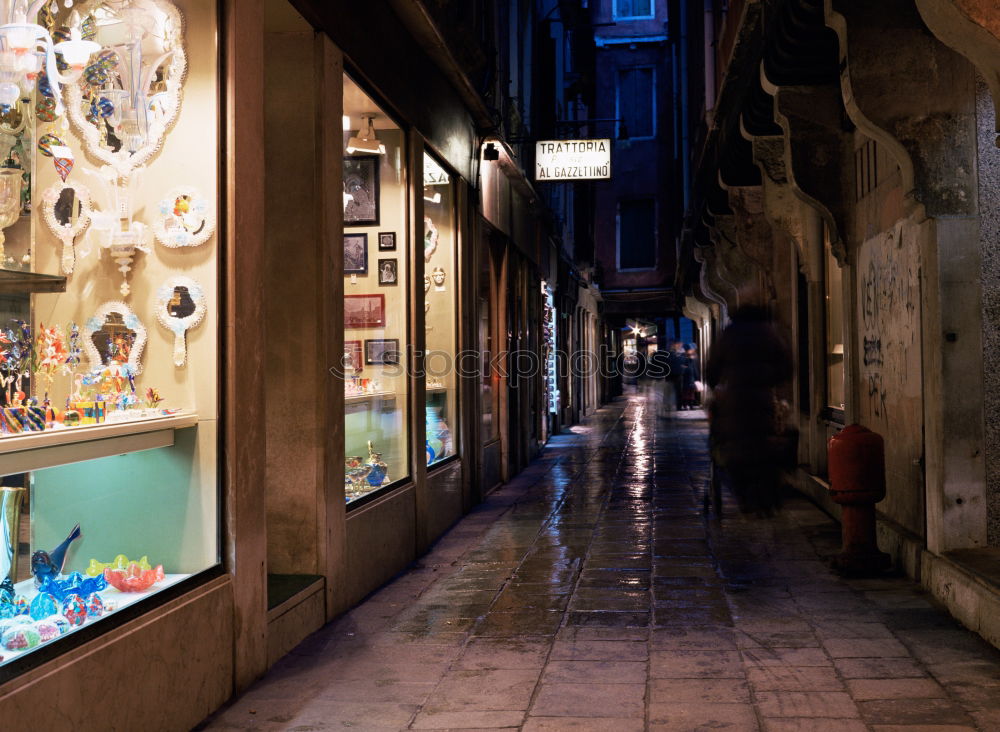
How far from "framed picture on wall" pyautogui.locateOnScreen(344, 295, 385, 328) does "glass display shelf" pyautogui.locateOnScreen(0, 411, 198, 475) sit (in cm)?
248

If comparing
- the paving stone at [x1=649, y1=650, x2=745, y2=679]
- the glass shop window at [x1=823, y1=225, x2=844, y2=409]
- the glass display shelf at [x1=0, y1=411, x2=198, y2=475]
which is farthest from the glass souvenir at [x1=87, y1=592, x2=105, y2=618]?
the glass shop window at [x1=823, y1=225, x2=844, y2=409]

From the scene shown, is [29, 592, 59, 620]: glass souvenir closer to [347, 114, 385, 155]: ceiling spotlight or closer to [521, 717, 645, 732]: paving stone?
[521, 717, 645, 732]: paving stone

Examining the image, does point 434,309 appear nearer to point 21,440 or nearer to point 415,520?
point 415,520

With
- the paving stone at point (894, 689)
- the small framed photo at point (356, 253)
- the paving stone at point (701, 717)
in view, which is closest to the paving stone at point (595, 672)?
the paving stone at point (701, 717)

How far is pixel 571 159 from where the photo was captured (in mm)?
16359

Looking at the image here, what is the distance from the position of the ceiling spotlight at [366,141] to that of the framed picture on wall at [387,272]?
0.84 metres

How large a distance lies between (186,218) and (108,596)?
1735 mm

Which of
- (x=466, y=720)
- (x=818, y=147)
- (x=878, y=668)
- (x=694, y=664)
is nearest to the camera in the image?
(x=466, y=720)

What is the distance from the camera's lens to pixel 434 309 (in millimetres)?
9961

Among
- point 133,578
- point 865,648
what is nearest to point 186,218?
point 133,578

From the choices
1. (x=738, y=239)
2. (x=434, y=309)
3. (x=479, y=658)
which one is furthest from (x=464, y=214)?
(x=479, y=658)

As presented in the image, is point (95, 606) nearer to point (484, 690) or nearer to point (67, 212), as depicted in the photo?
point (67, 212)

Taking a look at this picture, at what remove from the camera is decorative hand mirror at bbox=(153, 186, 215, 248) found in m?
4.80

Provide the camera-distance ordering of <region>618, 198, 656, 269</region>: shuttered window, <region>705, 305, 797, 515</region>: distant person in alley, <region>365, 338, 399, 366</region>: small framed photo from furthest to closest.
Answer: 1. <region>618, 198, 656, 269</region>: shuttered window
2. <region>365, 338, 399, 366</region>: small framed photo
3. <region>705, 305, 797, 515</region>: distant person in alley
